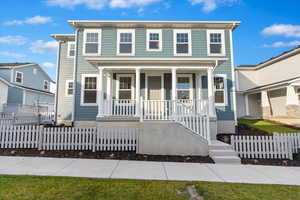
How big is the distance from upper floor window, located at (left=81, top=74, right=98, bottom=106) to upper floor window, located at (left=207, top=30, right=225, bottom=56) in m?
8.07

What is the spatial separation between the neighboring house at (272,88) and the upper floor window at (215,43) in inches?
243

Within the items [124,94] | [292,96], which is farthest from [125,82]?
[292,96]

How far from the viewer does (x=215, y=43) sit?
34.4 feet

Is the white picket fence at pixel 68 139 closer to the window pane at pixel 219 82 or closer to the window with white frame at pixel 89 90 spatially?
the window with white frame at pixel 89 90

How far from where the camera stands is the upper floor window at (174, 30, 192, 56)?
1047 cm

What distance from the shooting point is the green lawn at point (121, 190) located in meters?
2.96

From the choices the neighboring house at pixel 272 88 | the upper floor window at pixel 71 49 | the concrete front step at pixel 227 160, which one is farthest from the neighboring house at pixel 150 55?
the neighboring house at pixel 272 88

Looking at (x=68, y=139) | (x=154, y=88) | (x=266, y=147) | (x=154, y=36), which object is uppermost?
(x=154, y=36)

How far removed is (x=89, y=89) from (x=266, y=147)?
997 cm

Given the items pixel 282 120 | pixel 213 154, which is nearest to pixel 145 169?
pixel 213 154

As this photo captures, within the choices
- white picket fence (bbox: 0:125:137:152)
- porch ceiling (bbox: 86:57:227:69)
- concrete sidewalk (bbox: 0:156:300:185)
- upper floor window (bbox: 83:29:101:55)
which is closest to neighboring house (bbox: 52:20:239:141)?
upper floor window (bbox: 83:29:101:55)

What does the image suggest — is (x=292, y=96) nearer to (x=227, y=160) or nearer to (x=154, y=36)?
(x=227, y=160)

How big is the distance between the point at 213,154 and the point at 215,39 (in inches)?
319

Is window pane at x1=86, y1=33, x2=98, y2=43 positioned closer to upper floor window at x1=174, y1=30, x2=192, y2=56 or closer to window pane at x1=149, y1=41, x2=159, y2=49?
window pane at x1=149, y1=41, x2=159, y2=49
